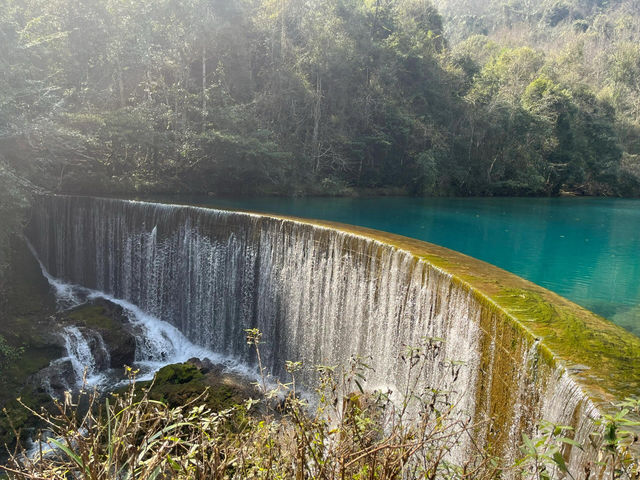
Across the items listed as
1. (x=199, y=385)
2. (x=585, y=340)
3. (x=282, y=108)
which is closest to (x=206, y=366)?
(x=199, y=385)

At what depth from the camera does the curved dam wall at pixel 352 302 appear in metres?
3.82

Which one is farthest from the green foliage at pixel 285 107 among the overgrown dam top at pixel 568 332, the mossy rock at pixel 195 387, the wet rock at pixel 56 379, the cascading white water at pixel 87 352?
the overgrown dam top at pixel 568 332

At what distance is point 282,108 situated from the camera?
2303 cm

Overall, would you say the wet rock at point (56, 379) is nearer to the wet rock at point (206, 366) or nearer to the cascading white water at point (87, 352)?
the cascading white water at point (87, 352)

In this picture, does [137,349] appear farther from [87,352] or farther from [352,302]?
[352,302]

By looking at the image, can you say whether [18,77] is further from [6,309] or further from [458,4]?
[458,4]

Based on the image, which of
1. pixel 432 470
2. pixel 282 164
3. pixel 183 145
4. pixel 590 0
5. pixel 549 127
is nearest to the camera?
pixel 432 470

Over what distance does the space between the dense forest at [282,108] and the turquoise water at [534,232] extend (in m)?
2.51

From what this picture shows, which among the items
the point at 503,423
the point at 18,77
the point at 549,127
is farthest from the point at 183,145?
the point at 549,127

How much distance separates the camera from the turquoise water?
32.1 ft

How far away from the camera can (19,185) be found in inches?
373

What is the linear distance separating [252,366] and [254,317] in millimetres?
931

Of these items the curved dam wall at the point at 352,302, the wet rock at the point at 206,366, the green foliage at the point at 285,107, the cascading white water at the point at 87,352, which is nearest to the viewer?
the curved dam wall at the point at 352,302

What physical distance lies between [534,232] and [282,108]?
1297cm
